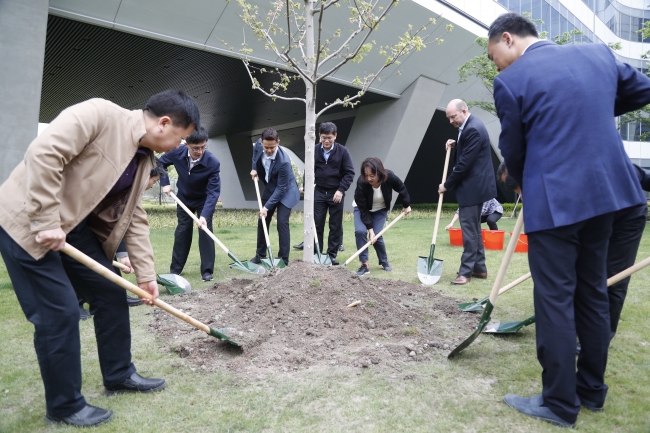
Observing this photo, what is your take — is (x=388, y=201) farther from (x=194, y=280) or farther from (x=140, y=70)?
(x=140, y=70)

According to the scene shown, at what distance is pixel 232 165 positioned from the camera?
25.4 m

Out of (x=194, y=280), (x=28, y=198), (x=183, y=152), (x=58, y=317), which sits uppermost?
(x=183, y=152)

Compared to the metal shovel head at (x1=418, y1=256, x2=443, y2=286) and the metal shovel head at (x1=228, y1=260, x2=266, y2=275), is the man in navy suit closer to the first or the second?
the metal shovel head at (x1=418, y1=256, x2=443, y2=286)

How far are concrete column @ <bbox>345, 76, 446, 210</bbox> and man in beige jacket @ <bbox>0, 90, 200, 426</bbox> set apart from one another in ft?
46.8

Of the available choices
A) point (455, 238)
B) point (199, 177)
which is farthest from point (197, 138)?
point (455, 238)

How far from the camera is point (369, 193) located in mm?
6016

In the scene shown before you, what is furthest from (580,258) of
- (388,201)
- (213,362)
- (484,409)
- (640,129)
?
(640,129)

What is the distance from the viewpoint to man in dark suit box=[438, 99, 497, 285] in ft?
17.2

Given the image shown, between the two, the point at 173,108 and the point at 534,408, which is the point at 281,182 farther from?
the point at 534,408

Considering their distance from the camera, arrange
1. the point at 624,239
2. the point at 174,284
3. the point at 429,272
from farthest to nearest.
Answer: the point at 429,272, the point at 174,284, the point at 624,239

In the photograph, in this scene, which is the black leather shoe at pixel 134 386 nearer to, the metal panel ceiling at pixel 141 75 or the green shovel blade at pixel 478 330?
the green shovel blade at pixel 478 330

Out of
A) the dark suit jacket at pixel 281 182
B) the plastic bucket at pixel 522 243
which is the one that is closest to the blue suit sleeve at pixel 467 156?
the dark suit jacket at pixel 281 182

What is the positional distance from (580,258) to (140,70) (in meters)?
13.0

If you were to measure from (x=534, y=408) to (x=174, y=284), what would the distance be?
3.65 metres
